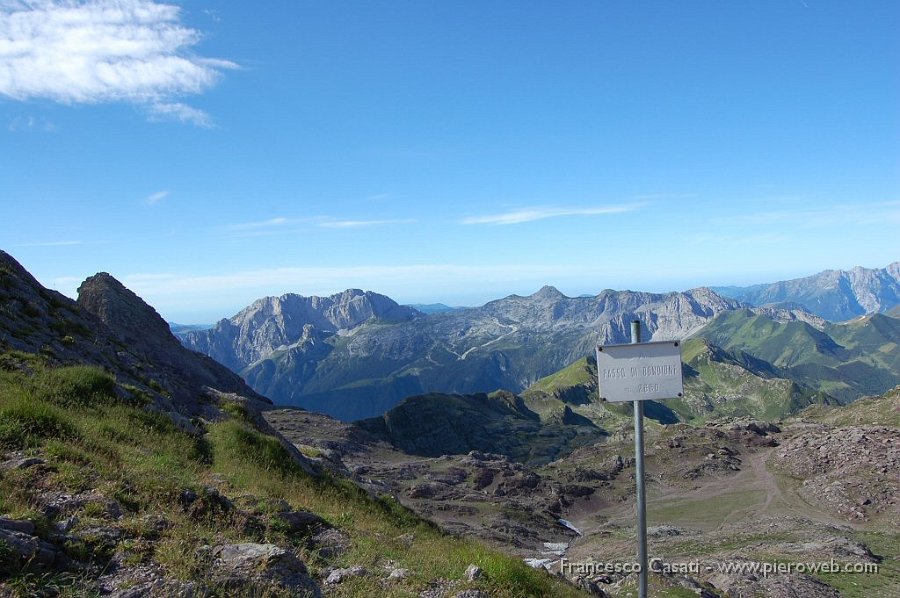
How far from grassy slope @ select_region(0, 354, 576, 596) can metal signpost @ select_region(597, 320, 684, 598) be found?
453 centimetres

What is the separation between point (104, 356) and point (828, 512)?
145m

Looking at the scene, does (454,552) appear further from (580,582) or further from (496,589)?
(580,582)

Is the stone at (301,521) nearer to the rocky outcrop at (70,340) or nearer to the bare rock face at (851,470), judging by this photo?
the rocky outcrop at (70,340)

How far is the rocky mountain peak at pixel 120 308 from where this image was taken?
75688 mm

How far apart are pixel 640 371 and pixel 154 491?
11.7 meters

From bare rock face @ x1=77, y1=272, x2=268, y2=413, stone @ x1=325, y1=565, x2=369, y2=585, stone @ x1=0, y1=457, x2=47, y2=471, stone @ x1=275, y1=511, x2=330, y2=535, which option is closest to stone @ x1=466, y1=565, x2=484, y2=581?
stone @ x1=325, y1=565, x2=369, y2=585

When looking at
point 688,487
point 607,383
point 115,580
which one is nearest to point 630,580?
point 607,383

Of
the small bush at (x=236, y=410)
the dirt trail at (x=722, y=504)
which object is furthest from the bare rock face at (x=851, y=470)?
the small bush at (x=236, y=410)

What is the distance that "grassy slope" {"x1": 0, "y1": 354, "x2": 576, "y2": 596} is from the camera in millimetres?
10023

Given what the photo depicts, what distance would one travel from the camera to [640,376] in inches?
402

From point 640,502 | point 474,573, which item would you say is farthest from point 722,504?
point 640,502

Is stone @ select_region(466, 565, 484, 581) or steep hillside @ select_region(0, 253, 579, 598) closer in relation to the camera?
steep hillside @ select_region(0, 253, 579, 598)

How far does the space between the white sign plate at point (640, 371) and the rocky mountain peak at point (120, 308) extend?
77713 mm

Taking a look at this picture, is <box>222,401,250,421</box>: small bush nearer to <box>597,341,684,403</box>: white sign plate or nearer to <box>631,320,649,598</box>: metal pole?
<box>631,320,649,598</box>: metal pole
